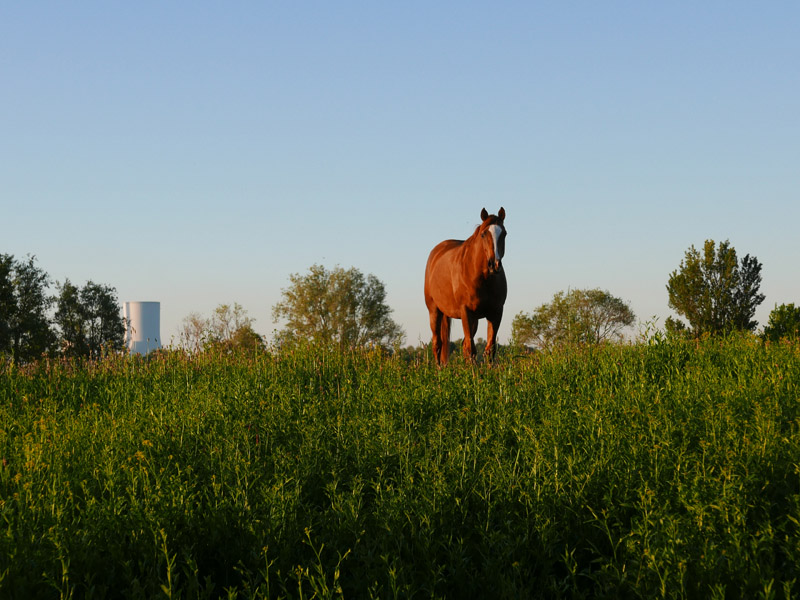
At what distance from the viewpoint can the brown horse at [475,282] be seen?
13.4m

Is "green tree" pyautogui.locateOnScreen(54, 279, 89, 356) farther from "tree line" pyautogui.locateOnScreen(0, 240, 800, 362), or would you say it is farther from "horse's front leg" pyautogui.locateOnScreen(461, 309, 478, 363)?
"horse's front leg" pyautogui.locateOnScreen(461, 309, 478, 363)

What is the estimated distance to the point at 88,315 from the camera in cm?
5984

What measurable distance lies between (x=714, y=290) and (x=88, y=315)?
5123cm

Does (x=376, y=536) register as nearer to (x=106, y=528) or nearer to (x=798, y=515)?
(x=106, y=528)

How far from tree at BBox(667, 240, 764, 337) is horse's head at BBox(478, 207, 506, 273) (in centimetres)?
3976

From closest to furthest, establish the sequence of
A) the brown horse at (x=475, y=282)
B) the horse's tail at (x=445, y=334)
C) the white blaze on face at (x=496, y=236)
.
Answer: the white blaze on face at (x=496, y=236) → the brown horse at (x=475, y=282) → the horse's tail at (x=445, y=334)

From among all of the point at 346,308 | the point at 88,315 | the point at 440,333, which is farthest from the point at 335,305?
the point at 440,333

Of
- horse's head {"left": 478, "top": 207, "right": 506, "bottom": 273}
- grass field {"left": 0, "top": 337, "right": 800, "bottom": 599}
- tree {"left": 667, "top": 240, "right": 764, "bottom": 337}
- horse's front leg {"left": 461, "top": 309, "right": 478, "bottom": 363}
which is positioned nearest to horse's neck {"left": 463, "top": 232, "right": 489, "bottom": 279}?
horse's head {"left": 478, "top": 207, "right": 506, "bottom": 273}

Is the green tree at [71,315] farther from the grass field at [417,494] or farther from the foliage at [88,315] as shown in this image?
the grass field at [417,494]

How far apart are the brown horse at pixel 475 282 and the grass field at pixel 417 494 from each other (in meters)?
4.10

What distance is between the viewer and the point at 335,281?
6869cm

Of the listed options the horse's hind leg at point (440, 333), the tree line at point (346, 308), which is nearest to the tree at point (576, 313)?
the tree line at point (346, 308)

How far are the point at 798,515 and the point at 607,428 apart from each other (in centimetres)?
210

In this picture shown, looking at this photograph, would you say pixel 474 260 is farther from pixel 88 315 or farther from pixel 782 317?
pixel 88 315
